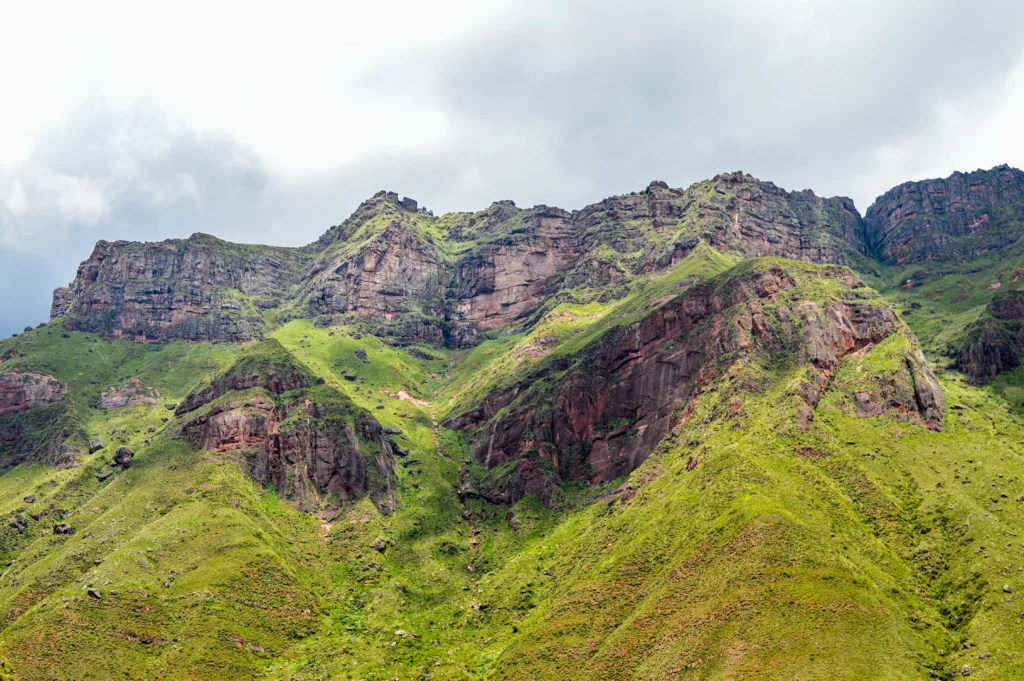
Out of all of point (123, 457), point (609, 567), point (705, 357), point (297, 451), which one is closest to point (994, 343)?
point (705, 357)

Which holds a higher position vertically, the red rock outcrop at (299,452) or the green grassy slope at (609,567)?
→ the red rock outcrop at (299,452)

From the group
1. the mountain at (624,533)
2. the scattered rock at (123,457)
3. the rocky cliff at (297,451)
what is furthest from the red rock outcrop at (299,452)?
the scattered rock at (123,457)

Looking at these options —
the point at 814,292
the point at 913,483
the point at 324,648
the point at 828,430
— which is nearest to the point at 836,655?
the point at 913,483

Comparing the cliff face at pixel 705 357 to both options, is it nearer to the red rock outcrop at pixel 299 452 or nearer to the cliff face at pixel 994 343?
the cliff face at pixel 994 343

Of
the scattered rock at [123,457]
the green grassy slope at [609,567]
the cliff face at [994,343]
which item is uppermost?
the scattered rock at [123,457]

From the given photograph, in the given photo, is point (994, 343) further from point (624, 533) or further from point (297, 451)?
point (297, 451)

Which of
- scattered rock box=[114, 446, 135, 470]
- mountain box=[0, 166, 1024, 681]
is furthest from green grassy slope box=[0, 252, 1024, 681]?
scattered rock box=[114, 446, 135, 470]

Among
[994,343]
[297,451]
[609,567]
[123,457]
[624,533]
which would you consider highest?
[123,457]

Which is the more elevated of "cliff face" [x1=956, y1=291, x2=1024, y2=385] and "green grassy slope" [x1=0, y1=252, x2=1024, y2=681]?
"cliff face" [x1=956, y1=291, x2=1024, y2=385]

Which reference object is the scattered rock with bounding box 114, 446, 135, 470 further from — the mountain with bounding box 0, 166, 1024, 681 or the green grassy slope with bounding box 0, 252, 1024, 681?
the green grassy slope with bounding box 0, 252, 1024, 681

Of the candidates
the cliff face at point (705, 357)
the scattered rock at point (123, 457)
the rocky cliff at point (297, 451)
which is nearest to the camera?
the cliff face at point (705, 357)

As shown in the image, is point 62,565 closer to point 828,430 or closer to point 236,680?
point 236,680

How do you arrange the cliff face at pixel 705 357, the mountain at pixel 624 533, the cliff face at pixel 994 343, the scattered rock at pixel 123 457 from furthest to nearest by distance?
1. the scattered rock at pixel 123 457
2. the cliff face at pixel 994 343
3. the cliff face at pixel 705 357
4. the mountain at pixel 624 533

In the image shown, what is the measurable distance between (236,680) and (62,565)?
51334 mm
